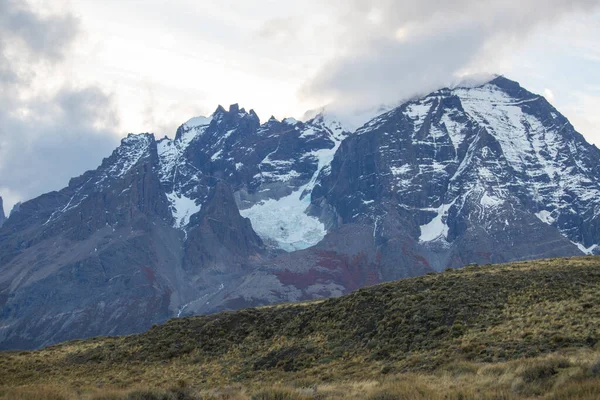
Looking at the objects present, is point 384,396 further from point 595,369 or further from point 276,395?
point 595,369

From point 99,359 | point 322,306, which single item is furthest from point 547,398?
point 99,359

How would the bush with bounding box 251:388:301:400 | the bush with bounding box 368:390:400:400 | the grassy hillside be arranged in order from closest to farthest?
the bush with bounding box 368:390:400:400 → the bush with bounding box 251:388:301:400 → the grassy hillside

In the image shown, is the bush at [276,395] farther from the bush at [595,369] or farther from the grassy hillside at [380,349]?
the bush at [595,369]

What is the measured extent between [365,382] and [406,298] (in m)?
18.7

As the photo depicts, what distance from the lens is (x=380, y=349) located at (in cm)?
4044

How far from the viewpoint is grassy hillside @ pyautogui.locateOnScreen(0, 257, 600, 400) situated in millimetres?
27219

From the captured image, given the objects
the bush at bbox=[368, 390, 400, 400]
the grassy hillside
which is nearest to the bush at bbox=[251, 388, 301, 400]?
the grassy hillside

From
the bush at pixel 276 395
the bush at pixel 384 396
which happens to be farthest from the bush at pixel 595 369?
the bush at pixel 276 395

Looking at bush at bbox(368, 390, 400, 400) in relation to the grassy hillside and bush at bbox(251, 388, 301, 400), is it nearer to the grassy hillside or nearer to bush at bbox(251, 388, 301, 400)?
the grassy hillside

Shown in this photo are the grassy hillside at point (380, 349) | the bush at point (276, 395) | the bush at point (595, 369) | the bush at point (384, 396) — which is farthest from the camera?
the grassy hillside at point (380, 349)

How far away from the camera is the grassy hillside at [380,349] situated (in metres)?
27.2

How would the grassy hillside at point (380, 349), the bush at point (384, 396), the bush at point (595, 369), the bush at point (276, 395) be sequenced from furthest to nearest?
the grassy hillside at point (380, 349) → the bush at point (276, 395) → the bush at point (384, 396) → the bush at point (595, 369)

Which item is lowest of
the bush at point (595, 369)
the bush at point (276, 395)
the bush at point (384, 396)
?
the bush at point (595, 369)

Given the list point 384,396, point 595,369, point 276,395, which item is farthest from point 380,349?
point 595,369
